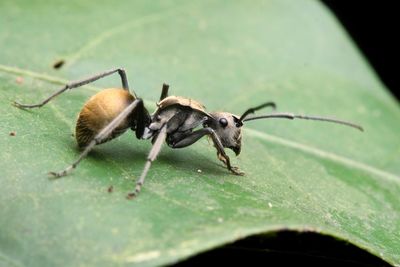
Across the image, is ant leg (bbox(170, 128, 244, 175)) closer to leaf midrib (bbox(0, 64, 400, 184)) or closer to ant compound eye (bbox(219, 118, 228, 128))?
ant compound eye (bbox(219, 118, 228, 128))

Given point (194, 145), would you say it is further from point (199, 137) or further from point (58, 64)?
point (58, 64)

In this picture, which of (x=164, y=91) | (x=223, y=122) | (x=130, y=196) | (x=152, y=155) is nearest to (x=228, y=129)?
(x=223, y=122)

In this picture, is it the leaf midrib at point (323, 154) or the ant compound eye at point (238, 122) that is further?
the leaf midrib at point (323, 154)

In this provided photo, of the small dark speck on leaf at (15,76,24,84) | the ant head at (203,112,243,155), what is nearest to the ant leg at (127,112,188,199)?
the ant head at (203,112,243,155)

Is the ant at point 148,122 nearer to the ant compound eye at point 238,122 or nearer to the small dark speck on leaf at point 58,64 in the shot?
the ant compound eye at point 238,122

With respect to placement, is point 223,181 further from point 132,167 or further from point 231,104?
point 231,104

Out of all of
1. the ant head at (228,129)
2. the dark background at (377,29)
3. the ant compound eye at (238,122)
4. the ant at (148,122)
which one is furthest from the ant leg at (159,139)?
the dark background at (377,29)

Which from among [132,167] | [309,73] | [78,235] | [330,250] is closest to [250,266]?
[330,250]
